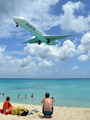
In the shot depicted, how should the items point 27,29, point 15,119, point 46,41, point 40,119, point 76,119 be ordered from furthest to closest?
point 46,41 → point 27,29 → point 76,119 → point 40,119 → point 15,119

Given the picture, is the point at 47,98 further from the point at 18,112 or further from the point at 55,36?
the point at 55,36

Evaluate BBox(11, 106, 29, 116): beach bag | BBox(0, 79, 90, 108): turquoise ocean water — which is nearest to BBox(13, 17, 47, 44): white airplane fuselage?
BBox(0, 79, 90, 108): turquoise ocean water

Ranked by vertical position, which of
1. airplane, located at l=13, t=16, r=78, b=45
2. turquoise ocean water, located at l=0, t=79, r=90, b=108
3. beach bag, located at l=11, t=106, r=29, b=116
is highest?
airplane, located at l=13, t=16, r=78, b=45

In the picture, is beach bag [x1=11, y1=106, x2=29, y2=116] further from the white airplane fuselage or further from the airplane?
the white airplane fuselage

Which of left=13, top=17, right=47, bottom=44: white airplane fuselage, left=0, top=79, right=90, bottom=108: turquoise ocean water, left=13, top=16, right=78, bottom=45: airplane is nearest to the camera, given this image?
left=0, top=79, right=90, bottom=108: turquoise ocean water

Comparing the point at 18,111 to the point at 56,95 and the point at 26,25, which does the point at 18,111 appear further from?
the point at 56,95

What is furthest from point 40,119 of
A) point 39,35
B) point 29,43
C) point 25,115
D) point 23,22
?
point 29,43

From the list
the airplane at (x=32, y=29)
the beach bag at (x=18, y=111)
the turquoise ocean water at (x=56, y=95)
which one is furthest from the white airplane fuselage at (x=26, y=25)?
the beach bag at (x=18, y=111)

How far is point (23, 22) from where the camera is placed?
25078 millimetres

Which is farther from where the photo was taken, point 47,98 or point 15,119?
point 47,98

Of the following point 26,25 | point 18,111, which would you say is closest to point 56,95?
point 26,25

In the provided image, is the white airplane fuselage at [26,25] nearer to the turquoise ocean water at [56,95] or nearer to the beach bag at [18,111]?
the turquoise ocean water at [56,95]

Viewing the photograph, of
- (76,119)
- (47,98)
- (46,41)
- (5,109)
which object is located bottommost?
(76,119)

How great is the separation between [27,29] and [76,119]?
23424 millimetres
